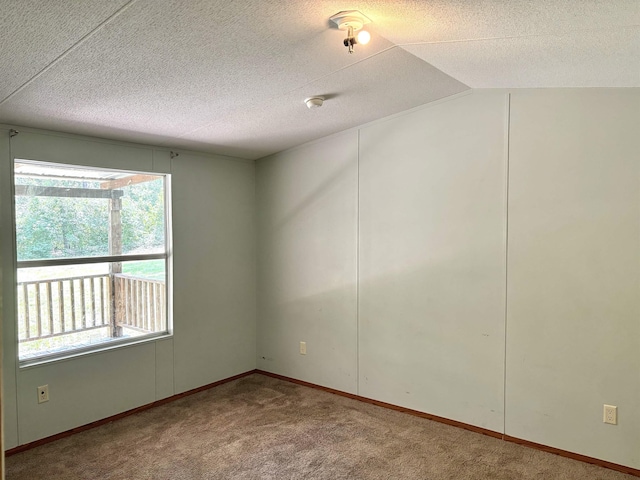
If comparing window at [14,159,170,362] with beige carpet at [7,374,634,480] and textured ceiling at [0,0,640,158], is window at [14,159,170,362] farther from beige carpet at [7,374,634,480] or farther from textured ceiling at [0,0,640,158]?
beige carpet at [7,374,634,480]

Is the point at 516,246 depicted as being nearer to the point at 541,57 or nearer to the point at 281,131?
the point at 541,57

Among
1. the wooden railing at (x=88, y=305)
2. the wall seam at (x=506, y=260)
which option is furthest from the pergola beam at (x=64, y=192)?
the wall seam at (x=506, y=260)

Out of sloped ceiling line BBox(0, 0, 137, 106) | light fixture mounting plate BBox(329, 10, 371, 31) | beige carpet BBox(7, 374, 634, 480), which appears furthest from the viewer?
beige carpet BBox(7, 374, 634, 480)

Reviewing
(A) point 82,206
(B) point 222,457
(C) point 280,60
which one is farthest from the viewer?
(A) point 82,206

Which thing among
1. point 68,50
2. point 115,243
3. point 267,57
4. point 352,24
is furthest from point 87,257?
point 352,24

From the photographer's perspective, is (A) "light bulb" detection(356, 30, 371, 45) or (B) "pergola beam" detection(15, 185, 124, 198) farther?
(B) "pergola beam" detection(15, 185, 124, 198)

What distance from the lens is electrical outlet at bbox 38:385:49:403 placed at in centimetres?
298

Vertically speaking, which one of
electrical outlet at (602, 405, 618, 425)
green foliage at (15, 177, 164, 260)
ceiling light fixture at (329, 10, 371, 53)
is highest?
ceiling light fixture at (329, 10, 371, 53)

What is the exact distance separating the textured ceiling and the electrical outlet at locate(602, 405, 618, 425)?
197 centimetres

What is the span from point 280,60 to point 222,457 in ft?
8.22

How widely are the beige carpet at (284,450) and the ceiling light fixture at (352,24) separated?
2.46 m

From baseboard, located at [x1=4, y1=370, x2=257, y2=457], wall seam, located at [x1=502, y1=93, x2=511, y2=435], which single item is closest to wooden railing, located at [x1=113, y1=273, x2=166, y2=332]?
baseboard, located at [x1=4, y1=370, x2=257, y2=457]

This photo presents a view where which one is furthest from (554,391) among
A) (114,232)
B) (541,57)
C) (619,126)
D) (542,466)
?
(114,232)

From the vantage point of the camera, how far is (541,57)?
86.7 inches
